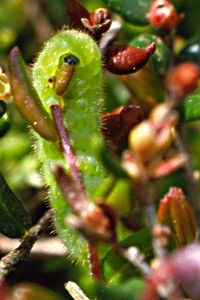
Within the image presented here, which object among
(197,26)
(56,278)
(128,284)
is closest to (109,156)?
(128,284)

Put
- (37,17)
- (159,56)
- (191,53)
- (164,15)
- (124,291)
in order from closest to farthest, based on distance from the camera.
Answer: (124,291) < (164,15) < (159,56) < (191,53) < (37,17)

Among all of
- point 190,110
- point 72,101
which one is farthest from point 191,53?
point 72,101

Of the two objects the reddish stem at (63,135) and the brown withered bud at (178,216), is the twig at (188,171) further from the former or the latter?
the reddish stem at (63,135)

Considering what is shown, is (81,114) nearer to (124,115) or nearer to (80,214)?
(124,115)

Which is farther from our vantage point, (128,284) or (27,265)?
(27,265)

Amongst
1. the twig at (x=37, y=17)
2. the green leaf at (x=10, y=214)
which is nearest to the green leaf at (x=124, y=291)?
the green leaf at (x=10, y=214)

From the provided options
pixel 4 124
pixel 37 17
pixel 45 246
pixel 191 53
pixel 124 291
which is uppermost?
pixel 124 291

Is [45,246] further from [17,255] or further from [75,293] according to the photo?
[75,293]
